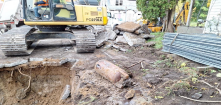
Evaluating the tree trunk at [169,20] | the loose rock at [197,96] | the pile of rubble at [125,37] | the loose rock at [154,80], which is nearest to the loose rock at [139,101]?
the loose rock at [154,80]

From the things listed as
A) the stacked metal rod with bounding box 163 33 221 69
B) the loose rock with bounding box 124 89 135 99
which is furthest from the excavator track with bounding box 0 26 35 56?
the stacked metal rod with bounding box 163 33 221 69

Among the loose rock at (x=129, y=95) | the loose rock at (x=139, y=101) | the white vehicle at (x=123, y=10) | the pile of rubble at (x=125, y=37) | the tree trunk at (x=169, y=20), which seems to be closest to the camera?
the loose rock at (x=139, y=101)

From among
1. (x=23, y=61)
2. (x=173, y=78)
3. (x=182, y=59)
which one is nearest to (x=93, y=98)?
(x=173, y=78)

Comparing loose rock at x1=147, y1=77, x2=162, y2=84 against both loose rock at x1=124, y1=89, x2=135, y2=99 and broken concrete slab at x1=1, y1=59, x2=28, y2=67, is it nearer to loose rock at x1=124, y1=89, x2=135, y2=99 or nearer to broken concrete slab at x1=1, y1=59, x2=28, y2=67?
loose rock at x1=124, y1=89, x2=135, y2=99

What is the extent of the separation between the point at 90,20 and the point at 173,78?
3768 millimetres

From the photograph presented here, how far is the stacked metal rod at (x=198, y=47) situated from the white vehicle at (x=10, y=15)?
28.9 feet

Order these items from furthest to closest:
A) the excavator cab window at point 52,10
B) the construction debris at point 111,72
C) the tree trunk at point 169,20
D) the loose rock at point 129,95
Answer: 1. the tree trunk at point 169,20
2. the excavator cab window at point 52,10
3. the construction debris at point 111,72
4. the loose rock at point 129,95

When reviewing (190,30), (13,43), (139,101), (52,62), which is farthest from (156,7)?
(13,43)

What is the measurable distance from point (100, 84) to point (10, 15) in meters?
9.13

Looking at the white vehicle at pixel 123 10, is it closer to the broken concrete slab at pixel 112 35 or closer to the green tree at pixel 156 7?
the green tree at pixel 156 7

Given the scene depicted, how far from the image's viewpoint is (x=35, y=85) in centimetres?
451

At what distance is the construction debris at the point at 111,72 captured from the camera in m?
3.25

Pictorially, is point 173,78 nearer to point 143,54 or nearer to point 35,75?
point 143,54

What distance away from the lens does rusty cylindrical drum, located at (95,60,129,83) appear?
10.7ft
